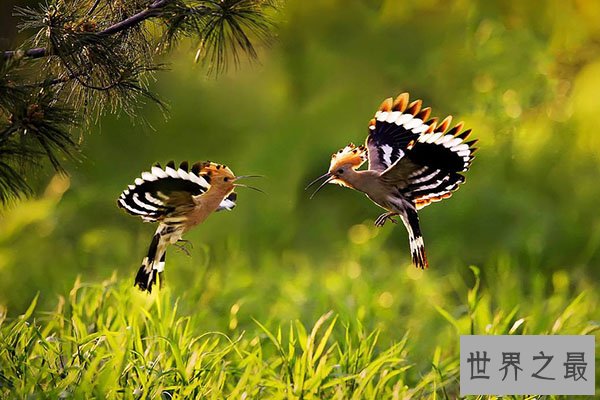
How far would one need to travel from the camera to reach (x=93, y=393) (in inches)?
57.7

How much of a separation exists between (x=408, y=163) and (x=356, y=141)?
0.98 m

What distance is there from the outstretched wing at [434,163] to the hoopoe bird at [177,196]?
0.23 m

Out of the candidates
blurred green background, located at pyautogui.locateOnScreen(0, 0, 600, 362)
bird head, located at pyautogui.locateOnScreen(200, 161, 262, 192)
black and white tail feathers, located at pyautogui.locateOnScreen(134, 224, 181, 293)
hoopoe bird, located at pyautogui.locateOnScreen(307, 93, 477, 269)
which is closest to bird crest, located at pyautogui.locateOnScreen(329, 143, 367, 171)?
hoopoe bird, located at pyautogui.locateOnScreen(307, 93, 477, 269)

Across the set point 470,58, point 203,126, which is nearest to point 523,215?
point 470,58

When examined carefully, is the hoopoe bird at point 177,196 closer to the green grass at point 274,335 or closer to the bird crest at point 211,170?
the bird crest at point 211,170

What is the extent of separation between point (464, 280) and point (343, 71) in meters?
0.58

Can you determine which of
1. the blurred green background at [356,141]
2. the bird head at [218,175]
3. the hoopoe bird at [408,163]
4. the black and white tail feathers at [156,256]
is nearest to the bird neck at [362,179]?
the hoopoe bird at [408,163]

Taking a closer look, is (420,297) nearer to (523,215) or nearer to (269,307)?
(269,307)

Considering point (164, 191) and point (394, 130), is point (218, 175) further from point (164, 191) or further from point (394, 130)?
point (394, 130)

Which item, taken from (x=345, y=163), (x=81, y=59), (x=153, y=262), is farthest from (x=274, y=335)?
(x=81, y=59)

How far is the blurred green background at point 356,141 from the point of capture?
7.33ft

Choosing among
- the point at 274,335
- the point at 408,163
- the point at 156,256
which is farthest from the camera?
the point at 274,335

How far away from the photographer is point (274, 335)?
1.95 meters

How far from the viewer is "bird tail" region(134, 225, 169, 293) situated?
1.46 meters
